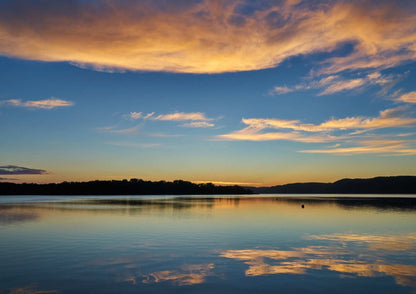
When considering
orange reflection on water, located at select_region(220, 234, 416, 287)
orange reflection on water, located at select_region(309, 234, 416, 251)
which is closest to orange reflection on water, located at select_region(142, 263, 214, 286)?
orange reflection on water, located at select_region(220, 234, 416, 287)

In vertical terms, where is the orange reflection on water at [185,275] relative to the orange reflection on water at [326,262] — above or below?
above

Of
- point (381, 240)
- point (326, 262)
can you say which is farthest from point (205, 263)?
point (381, 240)

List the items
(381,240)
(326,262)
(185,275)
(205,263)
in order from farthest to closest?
(381,240), (326,262), (205,263), (185,275)

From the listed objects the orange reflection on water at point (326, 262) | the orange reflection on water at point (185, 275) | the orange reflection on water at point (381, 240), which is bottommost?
the orange reflection on water at point (381, 240)

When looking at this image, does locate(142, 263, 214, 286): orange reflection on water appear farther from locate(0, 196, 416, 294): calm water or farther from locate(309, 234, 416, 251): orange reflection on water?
locate(309, 234, 416, 251): orange reflection on water

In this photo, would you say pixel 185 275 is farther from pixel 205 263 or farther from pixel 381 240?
pixel 381 240

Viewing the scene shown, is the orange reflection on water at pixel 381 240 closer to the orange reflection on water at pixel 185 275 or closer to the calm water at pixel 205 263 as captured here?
the calm water at pixel 205 263

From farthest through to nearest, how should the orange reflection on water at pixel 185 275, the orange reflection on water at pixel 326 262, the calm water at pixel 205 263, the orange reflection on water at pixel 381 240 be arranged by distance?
the orange reflection on water at pixel 381 240 < the orange reflection on water at pixel 326 262 < the orange reflection on water at pixel 185 275 < the calm water at pixel 205 263

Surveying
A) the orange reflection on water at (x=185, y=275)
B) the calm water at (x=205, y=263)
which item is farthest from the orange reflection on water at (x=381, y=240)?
the orange reflection on water at (x=185, y=275)

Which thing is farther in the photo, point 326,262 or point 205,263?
point 326,262

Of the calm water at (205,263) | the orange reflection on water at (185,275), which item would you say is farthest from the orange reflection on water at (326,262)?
the orange reflection on water at (185,275)

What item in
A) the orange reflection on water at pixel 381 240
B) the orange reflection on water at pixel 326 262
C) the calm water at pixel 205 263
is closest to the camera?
the calm water at pixel 205 263

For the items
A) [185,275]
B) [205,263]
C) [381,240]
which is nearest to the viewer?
[185,275]

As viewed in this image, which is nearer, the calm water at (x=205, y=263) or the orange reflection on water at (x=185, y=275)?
the calm water at (x=205, y=263)
